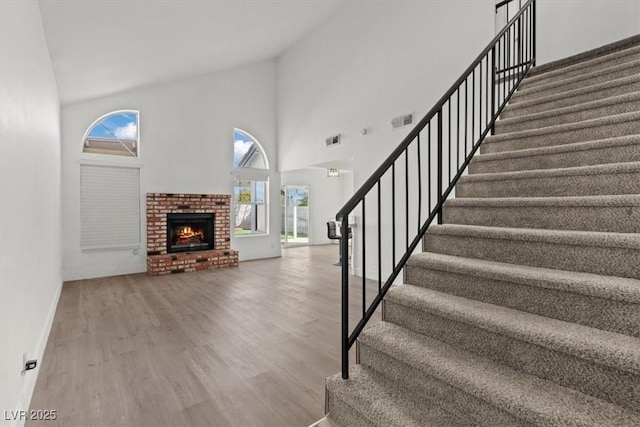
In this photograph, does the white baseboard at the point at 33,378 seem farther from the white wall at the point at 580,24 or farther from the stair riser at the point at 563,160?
the white wall at the point at 580,24

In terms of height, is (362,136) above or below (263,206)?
above

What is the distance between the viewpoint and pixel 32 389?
212cm

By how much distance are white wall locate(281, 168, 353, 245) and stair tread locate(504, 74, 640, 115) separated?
7.60 metres

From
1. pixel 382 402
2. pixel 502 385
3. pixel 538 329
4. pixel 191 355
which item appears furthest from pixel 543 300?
pixel 191 355

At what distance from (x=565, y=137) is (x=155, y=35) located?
4.73 meters

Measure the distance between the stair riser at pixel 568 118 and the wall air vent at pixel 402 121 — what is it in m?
1.93

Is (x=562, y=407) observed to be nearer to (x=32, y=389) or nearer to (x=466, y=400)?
(x=466, y=400)

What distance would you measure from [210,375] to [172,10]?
3.98 meters

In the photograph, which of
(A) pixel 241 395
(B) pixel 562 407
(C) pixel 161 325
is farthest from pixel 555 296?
(C) pixel 161 325

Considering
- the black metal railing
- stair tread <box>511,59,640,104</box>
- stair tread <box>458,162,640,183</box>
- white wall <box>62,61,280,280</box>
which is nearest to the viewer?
stair tread <box>458,162,640,183</box>

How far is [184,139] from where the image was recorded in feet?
21.8

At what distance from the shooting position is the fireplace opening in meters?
6.49

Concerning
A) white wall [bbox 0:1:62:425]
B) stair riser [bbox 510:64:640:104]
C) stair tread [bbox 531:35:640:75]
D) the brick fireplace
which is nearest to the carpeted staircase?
stair riser [bbox 510:64:640:104]

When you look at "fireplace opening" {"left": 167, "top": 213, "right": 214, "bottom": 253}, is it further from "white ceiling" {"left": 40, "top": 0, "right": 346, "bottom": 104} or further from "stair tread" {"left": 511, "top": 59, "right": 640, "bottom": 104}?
"stair tread" {"left": 511, "top": 59, "right": 640, "bottom": 104}
